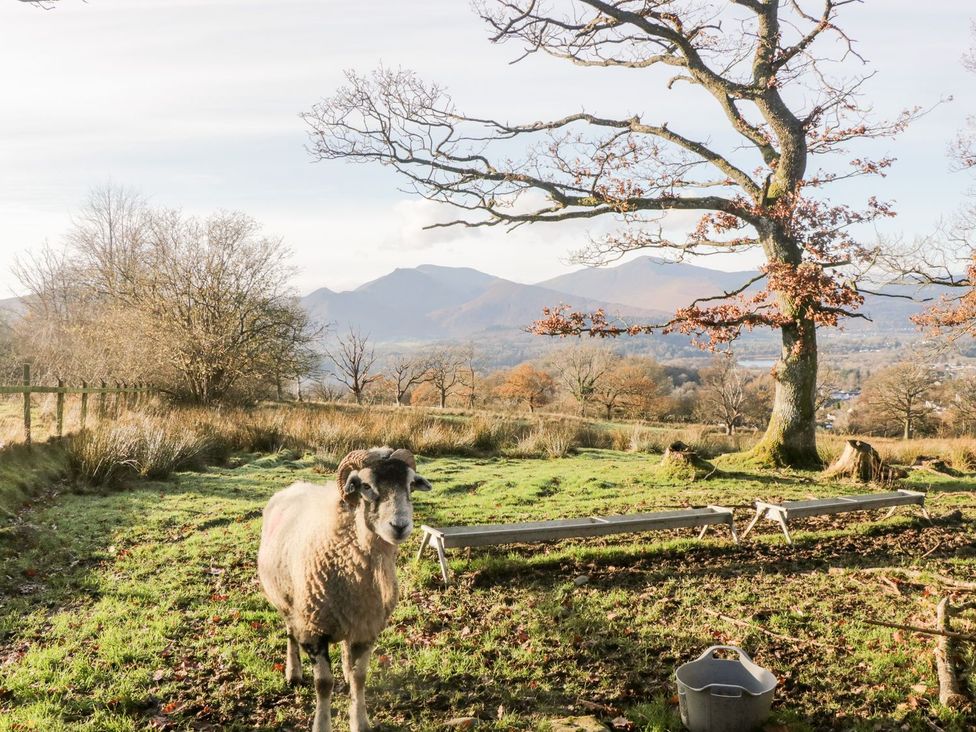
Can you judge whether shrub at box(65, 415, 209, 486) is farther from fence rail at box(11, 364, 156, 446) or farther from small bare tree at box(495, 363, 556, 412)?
small bare tree at box(495, 363, 556, 412)

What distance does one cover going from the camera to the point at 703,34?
1490 centimetres

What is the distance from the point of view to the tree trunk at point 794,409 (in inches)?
547

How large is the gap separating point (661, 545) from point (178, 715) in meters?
5.18

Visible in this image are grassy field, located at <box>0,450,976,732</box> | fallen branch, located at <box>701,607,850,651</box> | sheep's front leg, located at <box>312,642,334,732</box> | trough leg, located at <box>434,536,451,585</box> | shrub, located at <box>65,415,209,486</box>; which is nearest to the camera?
sheep's front leg, located at <box>312,642,334,732</box>

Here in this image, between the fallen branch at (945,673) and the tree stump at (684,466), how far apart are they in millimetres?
7691

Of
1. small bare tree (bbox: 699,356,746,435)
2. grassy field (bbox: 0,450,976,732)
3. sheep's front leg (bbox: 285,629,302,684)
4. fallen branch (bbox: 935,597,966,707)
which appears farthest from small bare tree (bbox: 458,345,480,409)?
fallen branch (bbox: 935,597,966,707)

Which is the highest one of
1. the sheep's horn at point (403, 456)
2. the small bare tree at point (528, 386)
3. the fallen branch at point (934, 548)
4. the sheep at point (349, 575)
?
the sheep's horn at point (403, 456)

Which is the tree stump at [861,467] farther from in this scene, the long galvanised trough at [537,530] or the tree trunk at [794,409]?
the long galvanised trough at [537,530]

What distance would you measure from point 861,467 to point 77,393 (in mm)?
21490

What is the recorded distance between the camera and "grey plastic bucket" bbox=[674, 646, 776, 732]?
12.4ft

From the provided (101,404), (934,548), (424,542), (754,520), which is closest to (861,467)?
(754,520)

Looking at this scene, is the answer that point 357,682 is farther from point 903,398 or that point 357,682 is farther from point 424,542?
point 903,398

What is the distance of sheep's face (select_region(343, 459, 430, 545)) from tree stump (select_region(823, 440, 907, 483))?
1168 centimetres

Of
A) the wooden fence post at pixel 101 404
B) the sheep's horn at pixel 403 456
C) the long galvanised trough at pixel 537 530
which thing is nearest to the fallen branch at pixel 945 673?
the long galvanised trough at pixel 537 530
